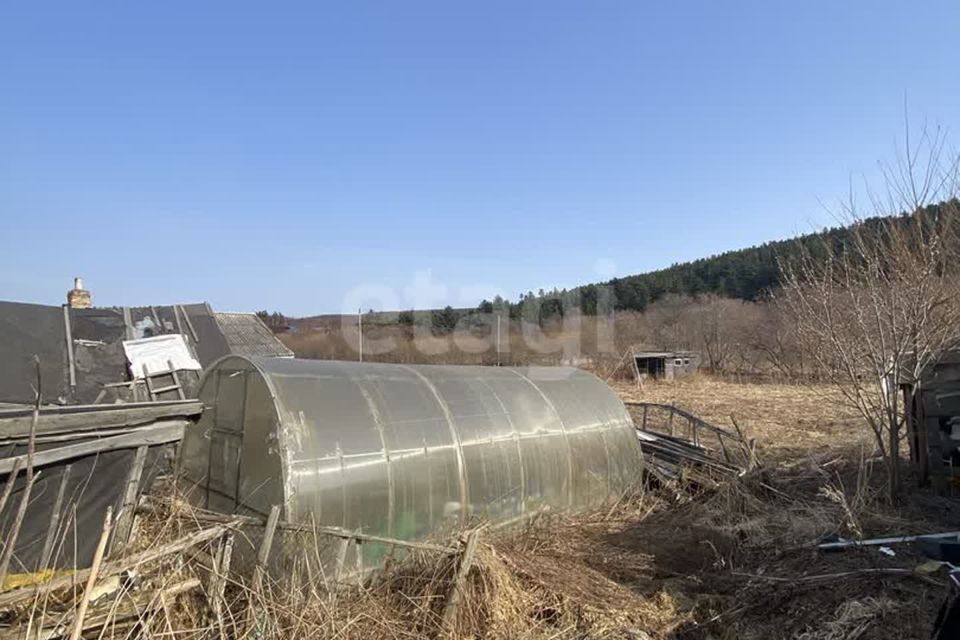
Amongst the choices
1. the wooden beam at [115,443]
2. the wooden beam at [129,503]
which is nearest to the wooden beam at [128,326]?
the wooden beam at [115,443]

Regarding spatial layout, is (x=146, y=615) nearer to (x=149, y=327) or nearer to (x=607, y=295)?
(x=149, y=327)

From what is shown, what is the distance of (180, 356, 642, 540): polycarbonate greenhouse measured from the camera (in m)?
5.85

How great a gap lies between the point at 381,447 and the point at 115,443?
8.24ft

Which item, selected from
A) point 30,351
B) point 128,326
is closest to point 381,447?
point 30,351

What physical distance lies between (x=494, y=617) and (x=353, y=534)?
138 centimetres

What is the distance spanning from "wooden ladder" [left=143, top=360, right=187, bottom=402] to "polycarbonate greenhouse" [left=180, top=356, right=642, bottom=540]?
4.57 metres

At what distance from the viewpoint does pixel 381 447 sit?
6.44 metres

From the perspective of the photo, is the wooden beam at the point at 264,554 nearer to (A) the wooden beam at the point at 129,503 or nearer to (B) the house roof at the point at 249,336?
(A) the wooden beam at the point at 129,503

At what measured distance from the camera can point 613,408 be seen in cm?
1030

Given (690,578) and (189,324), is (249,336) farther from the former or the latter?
(690,578)

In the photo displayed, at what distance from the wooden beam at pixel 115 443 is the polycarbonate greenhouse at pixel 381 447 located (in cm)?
44

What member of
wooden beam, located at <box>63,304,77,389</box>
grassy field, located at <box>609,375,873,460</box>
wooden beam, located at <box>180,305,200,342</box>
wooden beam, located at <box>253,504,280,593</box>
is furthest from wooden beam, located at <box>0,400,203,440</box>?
grassy field, located at <box>609,375,873,460</box>

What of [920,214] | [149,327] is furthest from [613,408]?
[149,327]

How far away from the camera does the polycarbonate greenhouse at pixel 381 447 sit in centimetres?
585
